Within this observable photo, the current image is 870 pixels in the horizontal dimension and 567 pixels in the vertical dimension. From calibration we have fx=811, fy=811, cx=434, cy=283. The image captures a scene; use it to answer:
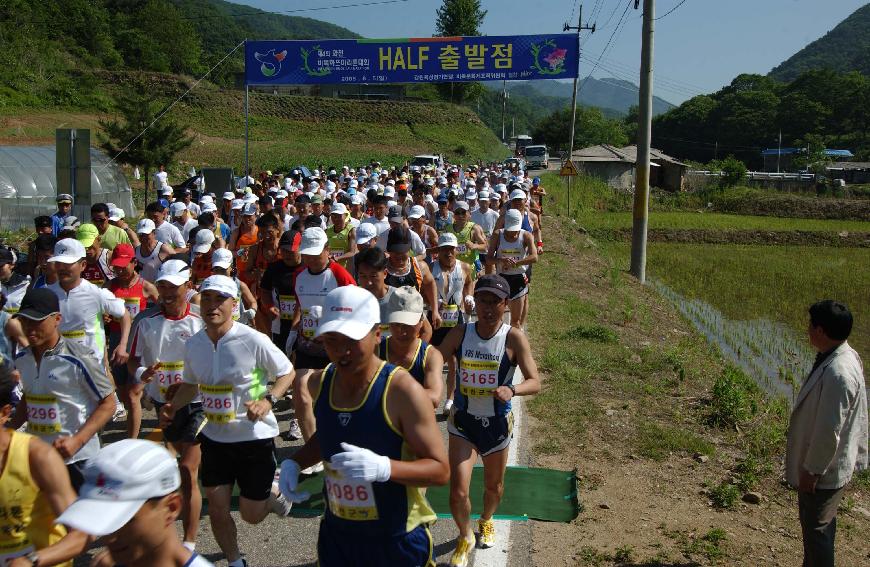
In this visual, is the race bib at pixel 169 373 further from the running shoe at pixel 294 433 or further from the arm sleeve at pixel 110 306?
the running shoe at pixel 294 433

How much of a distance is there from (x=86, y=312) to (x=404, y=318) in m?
2.95

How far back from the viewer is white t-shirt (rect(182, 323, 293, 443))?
4781 mm

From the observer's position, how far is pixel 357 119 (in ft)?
254

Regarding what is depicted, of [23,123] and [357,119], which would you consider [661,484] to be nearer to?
[23,123]

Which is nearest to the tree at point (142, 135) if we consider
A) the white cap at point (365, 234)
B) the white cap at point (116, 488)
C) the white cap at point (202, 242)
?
the white cap at point (202, 242)

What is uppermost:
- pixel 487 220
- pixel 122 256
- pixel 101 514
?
pixel 487 220

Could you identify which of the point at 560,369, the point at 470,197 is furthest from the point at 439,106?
the point at 560,369

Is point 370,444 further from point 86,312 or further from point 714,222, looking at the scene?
point 714,222

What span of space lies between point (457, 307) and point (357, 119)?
71068 mm

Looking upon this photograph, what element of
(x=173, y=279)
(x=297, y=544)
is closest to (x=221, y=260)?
(x=173, y=279)

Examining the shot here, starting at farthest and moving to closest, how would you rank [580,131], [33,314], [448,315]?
[580,131] < [448,315] < [33,314]

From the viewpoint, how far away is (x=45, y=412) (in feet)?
15.5

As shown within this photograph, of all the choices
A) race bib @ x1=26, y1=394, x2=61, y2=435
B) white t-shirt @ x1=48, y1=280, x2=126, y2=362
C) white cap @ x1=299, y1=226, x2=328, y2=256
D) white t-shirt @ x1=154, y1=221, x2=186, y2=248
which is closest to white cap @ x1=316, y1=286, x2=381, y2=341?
race bib @ x1=26, y1=394, x2=61, y2=435

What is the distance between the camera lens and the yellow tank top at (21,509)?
132 inches
